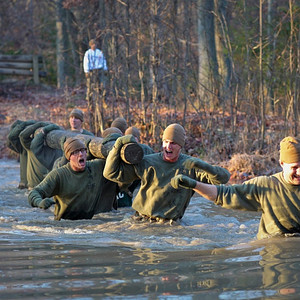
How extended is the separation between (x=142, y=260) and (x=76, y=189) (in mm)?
3755

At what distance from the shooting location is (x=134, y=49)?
63.1 feet

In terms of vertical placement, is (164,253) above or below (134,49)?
below

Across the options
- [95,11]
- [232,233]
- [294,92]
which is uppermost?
[95,11]

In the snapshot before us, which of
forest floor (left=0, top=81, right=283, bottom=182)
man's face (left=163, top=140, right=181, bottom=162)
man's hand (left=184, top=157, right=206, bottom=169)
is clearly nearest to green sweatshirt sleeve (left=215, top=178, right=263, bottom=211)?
man's hand (left=184, top=157, right=206, bottom=169)

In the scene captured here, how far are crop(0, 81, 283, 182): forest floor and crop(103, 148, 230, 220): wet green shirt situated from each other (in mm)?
5629

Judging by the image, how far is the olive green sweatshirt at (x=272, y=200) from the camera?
7.82m

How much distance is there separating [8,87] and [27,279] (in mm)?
24604

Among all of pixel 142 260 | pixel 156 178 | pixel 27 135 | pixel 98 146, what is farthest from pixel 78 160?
pixel 27 135

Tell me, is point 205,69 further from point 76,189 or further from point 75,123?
point 76,189

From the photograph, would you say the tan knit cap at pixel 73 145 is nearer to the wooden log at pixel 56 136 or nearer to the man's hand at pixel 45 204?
the man's hand at pixel 45 204

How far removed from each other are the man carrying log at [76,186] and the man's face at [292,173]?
3.58 metres

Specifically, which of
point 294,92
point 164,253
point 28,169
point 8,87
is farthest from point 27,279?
point 8,87

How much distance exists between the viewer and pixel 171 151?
970cm

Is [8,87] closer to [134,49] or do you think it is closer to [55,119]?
[55,119]
